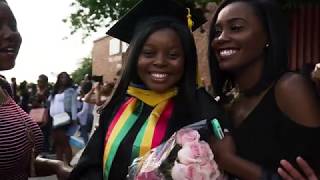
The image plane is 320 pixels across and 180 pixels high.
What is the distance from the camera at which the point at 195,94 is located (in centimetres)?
242

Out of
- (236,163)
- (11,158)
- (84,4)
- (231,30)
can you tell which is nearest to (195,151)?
(236,163)

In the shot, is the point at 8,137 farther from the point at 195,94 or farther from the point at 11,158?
the point at 195,94

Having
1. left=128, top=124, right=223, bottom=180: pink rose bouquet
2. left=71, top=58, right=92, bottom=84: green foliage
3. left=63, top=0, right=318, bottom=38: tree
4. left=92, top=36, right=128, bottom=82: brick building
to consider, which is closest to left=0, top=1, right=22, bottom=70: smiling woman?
left=128, top=124, right=223, bottom=180: pink rose bouquet

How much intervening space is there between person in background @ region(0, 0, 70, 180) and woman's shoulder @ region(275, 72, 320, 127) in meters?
1.08

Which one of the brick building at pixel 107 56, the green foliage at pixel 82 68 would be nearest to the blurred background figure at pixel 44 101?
the brick building at pixel 107 56

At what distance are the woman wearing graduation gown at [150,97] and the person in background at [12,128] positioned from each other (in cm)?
33

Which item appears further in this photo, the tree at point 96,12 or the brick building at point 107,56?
the brick building at point 107,56

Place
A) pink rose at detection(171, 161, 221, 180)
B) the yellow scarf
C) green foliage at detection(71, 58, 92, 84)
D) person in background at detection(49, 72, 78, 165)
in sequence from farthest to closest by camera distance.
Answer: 1. green foliage at detection(71, 58, 92, 84)
2. person in background at detection(49, 72, 78, 165)
3. the yellow scarf
4. pink rose at detection(171, 161, 221, 180)

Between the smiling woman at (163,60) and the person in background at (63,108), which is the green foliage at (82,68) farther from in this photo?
the smiling woman at (163,60)

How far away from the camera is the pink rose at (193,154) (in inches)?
80.4

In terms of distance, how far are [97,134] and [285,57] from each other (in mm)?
975

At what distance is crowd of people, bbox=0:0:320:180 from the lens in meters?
2.10

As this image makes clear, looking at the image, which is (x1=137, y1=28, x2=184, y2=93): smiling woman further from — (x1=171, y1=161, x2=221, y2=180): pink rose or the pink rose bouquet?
(x1=171, y1=161, x2=221, y2=180): pink rose

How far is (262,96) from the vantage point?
7.26 feet
